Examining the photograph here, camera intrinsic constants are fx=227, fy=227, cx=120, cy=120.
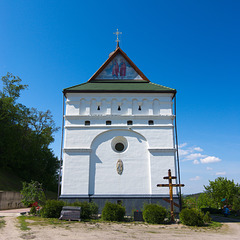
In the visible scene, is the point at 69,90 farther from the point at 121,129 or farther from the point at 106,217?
the point at 106,217

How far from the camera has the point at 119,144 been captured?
776 inches

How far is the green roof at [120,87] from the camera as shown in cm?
2028

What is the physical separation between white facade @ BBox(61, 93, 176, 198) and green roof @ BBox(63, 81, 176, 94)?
40 centimetres

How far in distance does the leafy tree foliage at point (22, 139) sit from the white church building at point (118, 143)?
62.6 ft

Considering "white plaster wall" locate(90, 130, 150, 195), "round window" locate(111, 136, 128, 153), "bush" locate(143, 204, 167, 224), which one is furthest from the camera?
"round window" locate(111, 136, 128, 153)

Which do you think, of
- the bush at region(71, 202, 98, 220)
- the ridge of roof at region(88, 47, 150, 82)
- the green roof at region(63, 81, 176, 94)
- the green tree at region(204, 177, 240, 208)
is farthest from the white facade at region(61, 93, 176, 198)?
the green tree at region(204, 177, 240, 208)

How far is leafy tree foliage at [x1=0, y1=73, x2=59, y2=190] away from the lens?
1359 inches

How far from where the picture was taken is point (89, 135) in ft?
63.5

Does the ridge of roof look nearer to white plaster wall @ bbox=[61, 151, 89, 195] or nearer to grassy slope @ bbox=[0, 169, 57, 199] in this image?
white plaster wall @ bbox=[61, 151, 89, 195]

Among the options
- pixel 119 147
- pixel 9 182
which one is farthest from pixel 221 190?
pixel 9 182

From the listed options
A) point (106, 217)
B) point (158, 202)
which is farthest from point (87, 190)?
point (158, 202)

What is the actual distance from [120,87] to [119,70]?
269cm

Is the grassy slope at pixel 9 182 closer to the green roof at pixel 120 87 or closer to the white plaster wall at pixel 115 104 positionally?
the white plaster wall at pixel 115 104

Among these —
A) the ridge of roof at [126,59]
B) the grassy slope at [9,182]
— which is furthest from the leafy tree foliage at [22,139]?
the ridge of roof at [126,59]
